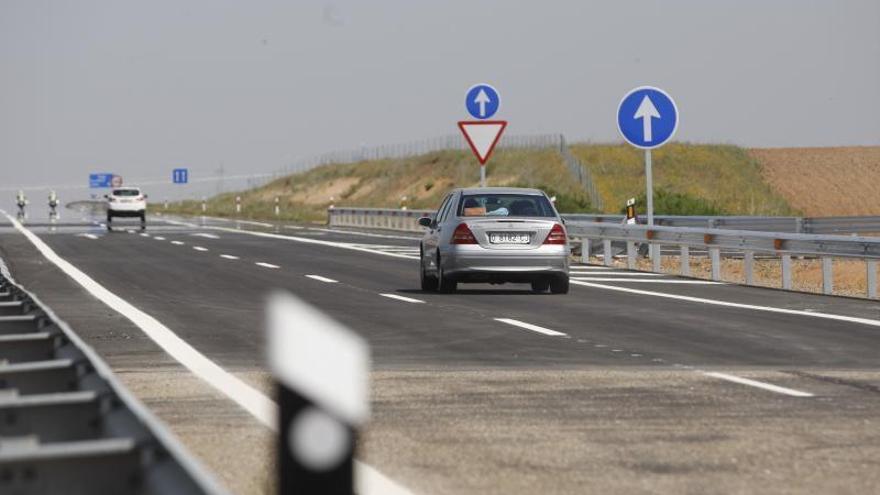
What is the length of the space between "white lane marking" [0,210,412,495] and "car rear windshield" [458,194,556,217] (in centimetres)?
458

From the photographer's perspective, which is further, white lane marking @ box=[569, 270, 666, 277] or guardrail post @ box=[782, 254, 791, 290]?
white lane marking @ box=[569, 270, 666, 277]

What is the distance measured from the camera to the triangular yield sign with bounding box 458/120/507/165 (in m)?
35.5

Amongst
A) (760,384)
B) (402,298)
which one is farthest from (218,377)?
(402,298)

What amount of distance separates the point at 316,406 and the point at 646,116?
25.1 m

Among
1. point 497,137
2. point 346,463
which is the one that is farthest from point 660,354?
point 497,137

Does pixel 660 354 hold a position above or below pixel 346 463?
below

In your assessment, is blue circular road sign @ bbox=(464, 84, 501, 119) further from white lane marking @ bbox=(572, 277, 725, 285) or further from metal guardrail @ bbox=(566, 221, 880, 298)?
white lane marking @ bbox=(572, 277, 725, 285)

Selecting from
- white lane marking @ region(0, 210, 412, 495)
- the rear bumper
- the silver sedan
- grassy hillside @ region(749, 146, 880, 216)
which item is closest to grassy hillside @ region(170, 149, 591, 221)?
grassy hillside @ region(749, 146, 880, 216)

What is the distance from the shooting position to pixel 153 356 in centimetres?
1368

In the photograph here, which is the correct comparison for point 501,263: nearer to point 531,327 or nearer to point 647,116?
point 531,327

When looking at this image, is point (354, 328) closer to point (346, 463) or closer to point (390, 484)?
point (390, 484)

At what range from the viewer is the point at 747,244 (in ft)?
84.1

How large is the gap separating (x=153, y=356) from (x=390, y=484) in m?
6.55

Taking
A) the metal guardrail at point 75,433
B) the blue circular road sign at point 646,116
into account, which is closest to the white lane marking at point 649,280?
the blue circular road sign at point 646,116
